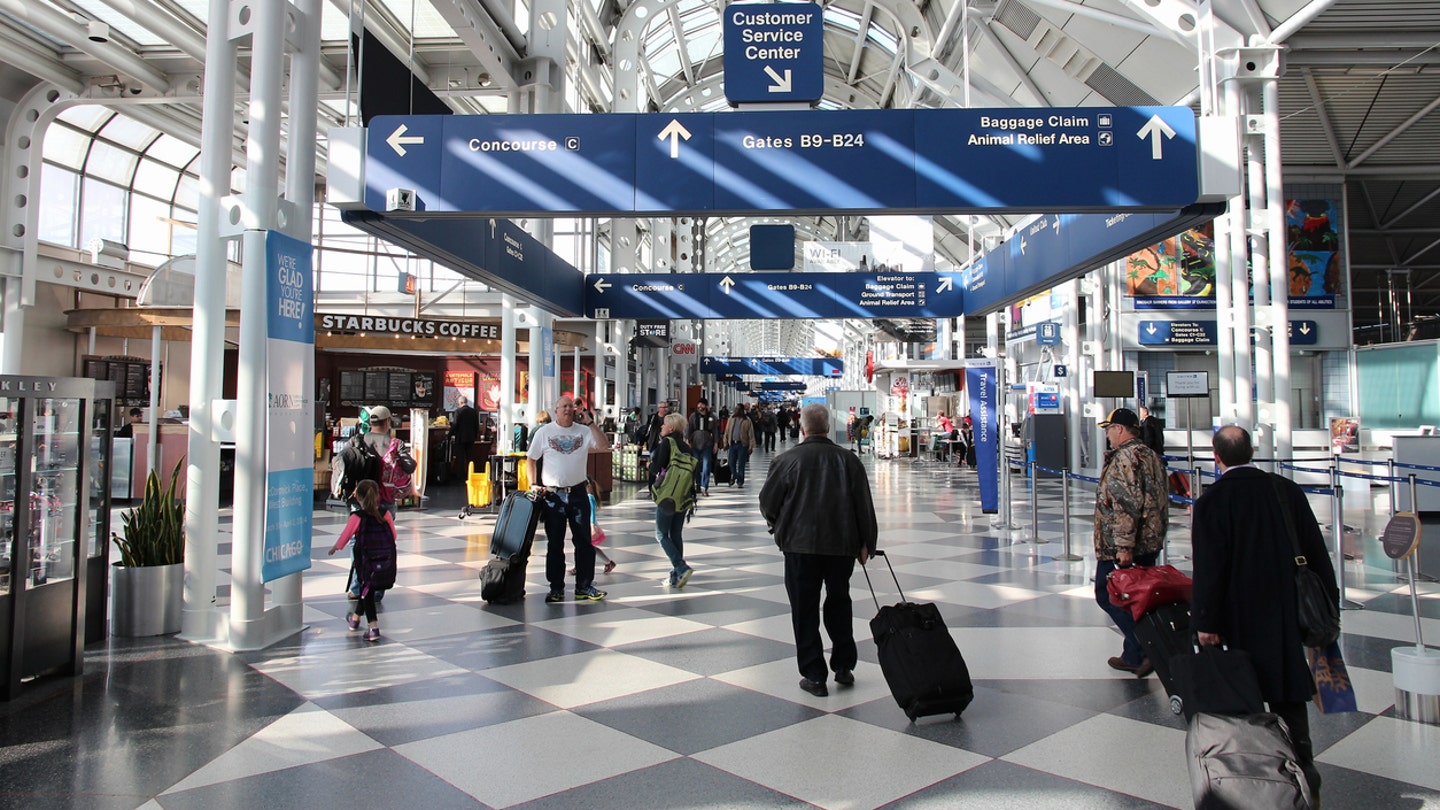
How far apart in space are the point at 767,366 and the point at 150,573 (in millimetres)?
31971

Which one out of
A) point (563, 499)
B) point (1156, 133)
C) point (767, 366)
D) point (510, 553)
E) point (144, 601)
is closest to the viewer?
point (144, 601)

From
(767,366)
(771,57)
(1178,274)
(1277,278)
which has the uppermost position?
(1178,274)

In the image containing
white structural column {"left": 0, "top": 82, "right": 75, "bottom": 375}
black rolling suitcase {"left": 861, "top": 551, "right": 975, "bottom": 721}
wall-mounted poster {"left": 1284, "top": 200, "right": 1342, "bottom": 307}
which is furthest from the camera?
wall-mounted poster {"left": 1284, "top": 200, "right": 1342, "bottom": 307}

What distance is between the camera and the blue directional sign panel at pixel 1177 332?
18500 mm

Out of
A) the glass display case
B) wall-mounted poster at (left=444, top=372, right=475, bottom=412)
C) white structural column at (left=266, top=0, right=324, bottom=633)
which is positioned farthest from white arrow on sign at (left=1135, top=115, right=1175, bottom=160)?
wall-mounted poster at (left=444, top=372, right=475, bottom=412)

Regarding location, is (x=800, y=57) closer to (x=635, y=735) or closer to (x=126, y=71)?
Answer: (x=635, y=735)

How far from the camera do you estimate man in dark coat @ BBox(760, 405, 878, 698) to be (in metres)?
4.49

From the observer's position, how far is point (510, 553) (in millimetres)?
6770

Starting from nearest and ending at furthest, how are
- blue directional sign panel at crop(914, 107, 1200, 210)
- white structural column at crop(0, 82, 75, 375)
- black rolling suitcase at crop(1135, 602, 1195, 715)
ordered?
black rolling suitcase at crop(1135, 602, 1195, 715)
blue directional sign panel at crop(914, 107, 1200, 210)
white structural column at crop(0, 82, 75, 375)

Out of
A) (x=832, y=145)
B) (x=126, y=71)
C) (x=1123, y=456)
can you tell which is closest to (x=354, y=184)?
(x=832, y=145)

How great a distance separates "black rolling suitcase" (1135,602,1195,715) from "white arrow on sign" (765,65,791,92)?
5048mm

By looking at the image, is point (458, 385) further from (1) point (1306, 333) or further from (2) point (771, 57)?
(1) point (1306, 333)

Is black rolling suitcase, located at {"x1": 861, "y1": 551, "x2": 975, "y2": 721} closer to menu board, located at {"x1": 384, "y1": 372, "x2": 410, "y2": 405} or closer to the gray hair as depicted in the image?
the gray hair

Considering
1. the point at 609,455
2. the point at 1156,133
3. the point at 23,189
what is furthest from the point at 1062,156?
the point at 23,189
